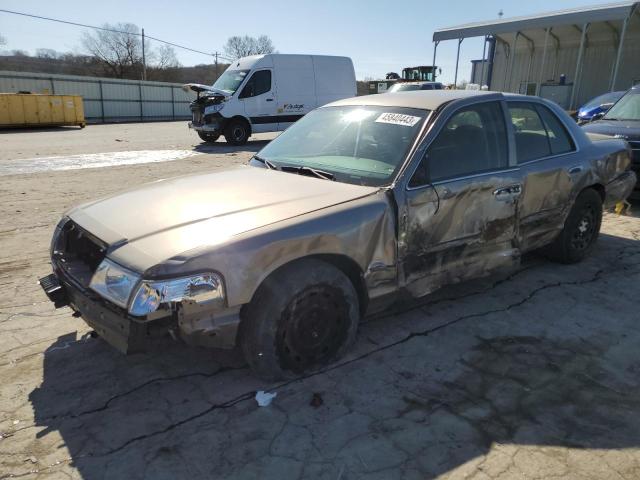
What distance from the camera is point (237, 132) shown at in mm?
16016

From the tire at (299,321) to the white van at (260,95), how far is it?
13.6 meters

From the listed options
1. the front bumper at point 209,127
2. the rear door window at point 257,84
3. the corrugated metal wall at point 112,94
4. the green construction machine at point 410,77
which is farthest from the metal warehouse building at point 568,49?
the corrugated metal wall at point 112,94

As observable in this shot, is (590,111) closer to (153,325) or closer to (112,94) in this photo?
(153,325)

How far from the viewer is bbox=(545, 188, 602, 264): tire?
A: 15.5ft

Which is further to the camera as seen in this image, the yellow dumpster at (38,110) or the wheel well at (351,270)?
the yellow dumpster at (38,110)

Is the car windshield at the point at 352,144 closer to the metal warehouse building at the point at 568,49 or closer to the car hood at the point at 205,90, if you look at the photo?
the car hood at the point at 205,90

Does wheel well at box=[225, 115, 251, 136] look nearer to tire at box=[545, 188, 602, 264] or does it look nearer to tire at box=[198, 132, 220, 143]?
tire at box=[198, 132, 220, 143]

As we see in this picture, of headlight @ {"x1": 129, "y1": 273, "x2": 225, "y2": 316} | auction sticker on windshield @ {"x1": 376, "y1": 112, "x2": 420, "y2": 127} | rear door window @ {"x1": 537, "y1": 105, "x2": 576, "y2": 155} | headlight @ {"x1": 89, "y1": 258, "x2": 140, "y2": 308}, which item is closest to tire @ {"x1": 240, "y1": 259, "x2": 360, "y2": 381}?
headlight @ {"x1": 129, "y1": 273, "x2": 225, "y2": 316}

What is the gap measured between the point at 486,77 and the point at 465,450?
31066 mm

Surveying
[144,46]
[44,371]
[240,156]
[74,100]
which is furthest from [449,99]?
[144,46]

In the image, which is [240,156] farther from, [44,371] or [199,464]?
[199,464]

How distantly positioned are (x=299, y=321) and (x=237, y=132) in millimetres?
14004

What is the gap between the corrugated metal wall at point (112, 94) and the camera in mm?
26672

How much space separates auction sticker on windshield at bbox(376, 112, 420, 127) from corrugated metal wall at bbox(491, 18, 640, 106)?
76.9ft
